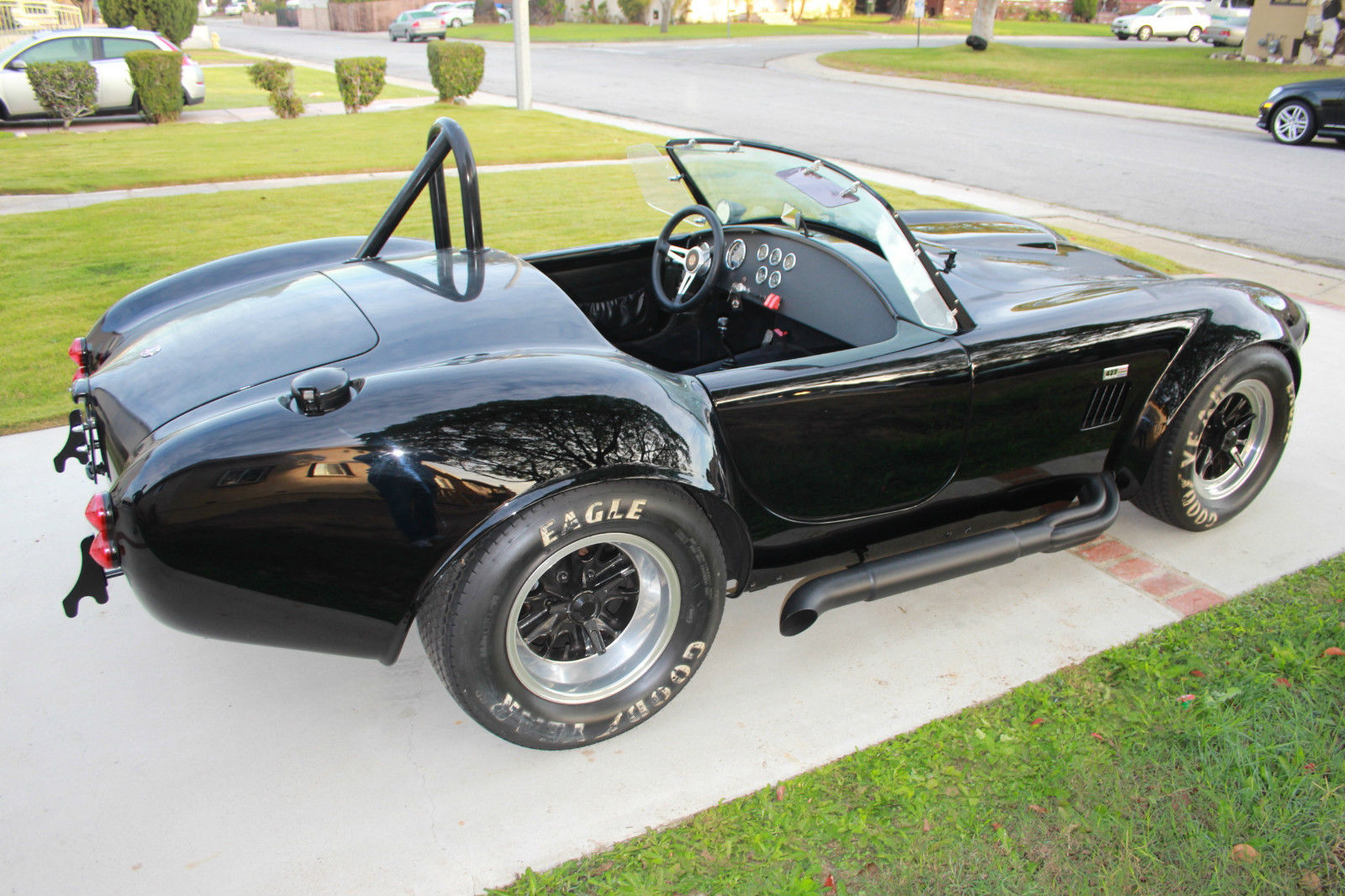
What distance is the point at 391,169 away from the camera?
404 inches

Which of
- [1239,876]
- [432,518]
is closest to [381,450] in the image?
[432,518]

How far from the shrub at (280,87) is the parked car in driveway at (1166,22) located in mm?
33495

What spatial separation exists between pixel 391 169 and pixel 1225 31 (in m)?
29.8

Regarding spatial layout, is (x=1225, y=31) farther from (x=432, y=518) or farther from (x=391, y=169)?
(x=432, y=518)

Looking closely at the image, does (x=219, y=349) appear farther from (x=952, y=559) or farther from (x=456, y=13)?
(x=456, y=13)

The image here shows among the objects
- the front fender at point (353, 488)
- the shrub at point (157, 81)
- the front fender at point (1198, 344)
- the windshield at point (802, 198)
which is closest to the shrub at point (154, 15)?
the shrub at point (157, 81)

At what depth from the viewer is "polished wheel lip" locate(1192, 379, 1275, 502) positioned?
332cm

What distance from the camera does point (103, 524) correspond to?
2.02 m

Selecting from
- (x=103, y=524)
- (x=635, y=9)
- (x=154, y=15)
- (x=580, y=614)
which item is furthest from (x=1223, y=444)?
(x=635, y=9)

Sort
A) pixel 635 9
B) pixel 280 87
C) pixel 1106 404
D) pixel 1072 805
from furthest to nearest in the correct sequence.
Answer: pixel 635 9
pixel 280 87
pixel 1106 404
pixel 1072 805

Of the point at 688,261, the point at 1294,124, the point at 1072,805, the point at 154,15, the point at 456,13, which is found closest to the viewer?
the point at 1072,805

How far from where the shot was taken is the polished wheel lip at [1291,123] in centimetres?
1316

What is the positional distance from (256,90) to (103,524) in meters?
20.5

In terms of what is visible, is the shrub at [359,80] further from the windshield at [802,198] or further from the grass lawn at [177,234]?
the windshield at [802,198]
